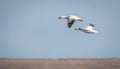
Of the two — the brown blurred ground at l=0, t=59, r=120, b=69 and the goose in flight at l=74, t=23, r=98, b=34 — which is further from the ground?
the brown blurred ground at l=0, t=59, r=120, b=69

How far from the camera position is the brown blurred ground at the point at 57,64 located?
6253cm

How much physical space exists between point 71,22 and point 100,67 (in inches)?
2152

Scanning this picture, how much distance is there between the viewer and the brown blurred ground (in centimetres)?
6253

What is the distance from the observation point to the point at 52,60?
6725 cm

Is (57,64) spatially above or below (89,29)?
above

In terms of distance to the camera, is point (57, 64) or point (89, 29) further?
point (57, 64)

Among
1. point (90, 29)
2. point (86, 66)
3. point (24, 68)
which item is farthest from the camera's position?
point (86, 66)

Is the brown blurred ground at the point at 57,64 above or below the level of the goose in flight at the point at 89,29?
above

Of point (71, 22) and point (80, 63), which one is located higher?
point (80, 63)

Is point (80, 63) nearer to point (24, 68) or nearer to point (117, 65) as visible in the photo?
point (117, 65)

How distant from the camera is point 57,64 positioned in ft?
208

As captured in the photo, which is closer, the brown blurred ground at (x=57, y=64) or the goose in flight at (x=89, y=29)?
the goose in flight at (x=89, y=29)

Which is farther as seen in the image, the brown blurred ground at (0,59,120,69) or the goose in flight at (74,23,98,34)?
the brown blurred ground at (0,59,120,69)

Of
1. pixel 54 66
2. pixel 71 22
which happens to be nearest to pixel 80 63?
pixel 54 66
